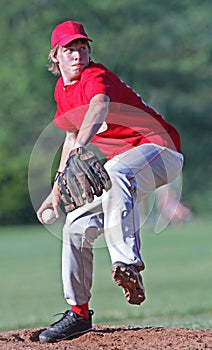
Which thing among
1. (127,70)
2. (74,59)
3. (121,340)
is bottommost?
(121,340)

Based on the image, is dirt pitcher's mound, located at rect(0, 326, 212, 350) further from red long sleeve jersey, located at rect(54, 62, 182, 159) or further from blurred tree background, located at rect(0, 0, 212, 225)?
blurred tree background, located at rect(0, 0, 212, 225)

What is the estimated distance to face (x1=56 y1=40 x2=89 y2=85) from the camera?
17.0 feet

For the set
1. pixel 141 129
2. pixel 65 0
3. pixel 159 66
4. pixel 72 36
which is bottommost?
pixel 141 129

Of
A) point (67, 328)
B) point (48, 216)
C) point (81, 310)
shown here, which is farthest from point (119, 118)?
point (67, 328)

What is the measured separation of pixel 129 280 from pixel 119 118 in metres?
1.03

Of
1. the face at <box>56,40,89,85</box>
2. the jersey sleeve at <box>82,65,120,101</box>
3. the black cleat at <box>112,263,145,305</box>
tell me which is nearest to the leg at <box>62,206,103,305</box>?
the black cleat at <box>112,263,145,305</box>

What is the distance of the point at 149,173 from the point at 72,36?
0.94 metres

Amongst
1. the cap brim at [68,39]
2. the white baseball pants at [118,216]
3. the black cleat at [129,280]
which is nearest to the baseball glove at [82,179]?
the white baseball pants at [118,216]

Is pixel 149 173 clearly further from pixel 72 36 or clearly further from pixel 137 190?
pixel 72 36

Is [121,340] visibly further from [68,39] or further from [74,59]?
[68,39]

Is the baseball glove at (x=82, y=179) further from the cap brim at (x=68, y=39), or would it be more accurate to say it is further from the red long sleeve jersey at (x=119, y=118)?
the cap brim at (x=68, y=39)

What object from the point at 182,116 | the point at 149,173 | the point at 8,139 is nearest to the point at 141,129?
the point at 149,173

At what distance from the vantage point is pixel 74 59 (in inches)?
205

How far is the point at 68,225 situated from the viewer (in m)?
5.22
